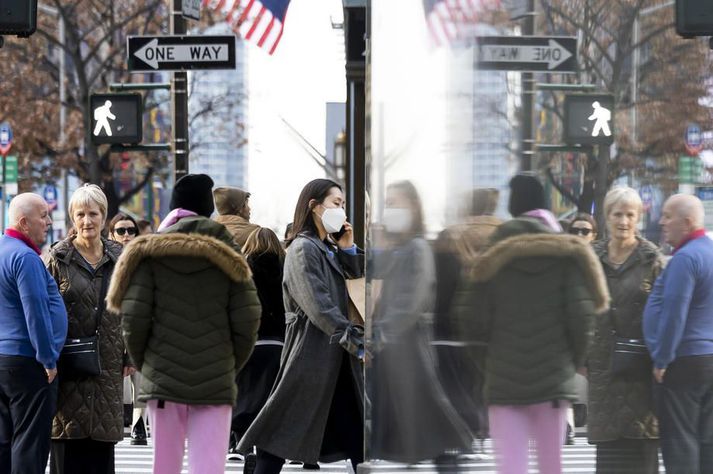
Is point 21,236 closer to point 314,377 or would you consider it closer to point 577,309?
point 314,377

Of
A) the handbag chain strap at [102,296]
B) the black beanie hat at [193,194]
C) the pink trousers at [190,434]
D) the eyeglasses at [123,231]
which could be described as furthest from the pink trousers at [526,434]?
the eyeglasses at [123,231]

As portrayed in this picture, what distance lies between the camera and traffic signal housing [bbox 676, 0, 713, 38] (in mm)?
1291

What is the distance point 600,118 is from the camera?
4.21 feet

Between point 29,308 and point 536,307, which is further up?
point 536,307

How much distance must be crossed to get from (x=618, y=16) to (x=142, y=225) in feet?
31.0

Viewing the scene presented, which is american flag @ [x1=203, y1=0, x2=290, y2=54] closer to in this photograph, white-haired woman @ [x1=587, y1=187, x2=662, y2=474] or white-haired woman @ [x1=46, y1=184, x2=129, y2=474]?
white-haired woman @ [x1=46, y1=184, x2=129, y2=474]

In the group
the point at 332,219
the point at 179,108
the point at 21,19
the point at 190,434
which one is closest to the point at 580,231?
the point at 190,434

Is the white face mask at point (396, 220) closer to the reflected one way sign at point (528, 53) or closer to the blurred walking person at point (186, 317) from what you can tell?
the reflected one way sign at point (528, 53)

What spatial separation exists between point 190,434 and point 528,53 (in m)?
3.43

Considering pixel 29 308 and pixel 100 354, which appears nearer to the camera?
pixel 29 308

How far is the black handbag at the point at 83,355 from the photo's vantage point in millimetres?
5281

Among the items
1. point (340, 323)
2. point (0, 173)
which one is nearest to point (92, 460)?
point (340, 323)

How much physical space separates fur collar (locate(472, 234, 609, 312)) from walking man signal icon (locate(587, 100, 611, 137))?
11 centimetres

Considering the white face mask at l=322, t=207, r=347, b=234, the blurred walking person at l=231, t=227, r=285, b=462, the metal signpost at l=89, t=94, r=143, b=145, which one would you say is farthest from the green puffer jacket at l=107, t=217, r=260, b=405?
the metal signpost at l=89, t=94, r=143, b=145
